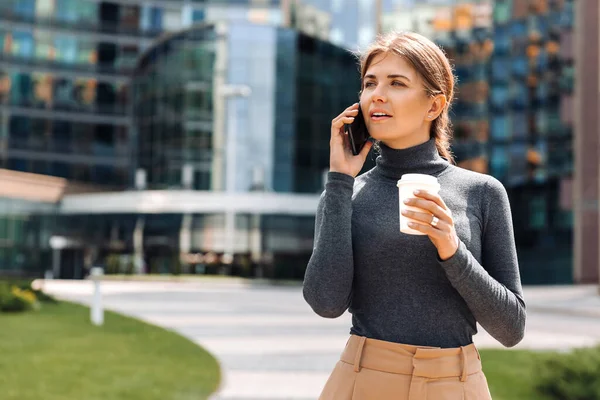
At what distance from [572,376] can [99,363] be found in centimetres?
596

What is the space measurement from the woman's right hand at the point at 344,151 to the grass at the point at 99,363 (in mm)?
6414

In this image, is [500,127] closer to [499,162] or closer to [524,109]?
[524,109]

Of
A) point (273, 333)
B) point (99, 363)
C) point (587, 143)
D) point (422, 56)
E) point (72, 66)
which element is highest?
point (72, 66)

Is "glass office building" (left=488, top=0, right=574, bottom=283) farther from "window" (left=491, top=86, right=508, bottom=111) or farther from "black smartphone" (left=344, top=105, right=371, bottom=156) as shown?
"black smartphone" (left=344, top=105, right=371, bottom=156)

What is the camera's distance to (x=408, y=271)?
2457 mm

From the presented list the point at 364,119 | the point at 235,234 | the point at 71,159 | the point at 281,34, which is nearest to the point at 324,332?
the point at 364,119

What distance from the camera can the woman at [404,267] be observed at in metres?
2.41

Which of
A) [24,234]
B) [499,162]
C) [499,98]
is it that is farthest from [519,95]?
[24,234]

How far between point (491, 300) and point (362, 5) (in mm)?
63266

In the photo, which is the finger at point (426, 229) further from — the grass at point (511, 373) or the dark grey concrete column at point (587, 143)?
the dark grey concrete column at point (587, 143)

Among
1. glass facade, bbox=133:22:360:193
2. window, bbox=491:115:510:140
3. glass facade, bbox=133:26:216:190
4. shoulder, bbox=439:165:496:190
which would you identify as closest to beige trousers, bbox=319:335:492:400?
shoulder, bbox=439:165:496:190

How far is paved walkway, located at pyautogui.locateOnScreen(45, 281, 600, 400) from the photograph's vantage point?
32.2 ft

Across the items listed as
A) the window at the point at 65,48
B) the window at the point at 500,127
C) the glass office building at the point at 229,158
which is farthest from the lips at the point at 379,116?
the window at the point at 65,48

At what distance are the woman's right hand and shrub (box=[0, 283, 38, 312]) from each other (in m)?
16.2
